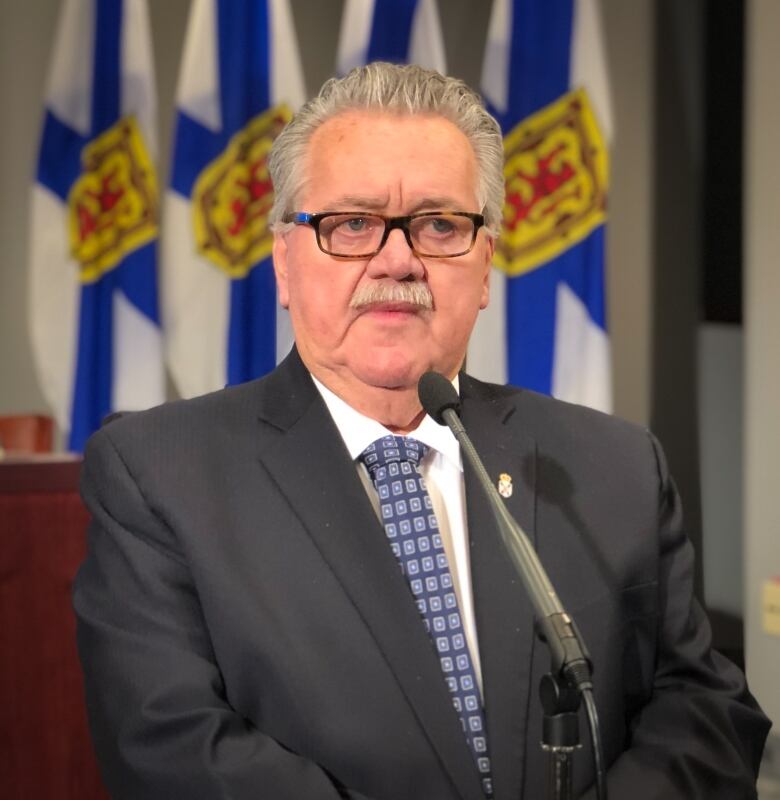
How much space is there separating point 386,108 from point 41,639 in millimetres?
1312

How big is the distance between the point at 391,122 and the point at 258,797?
778mm

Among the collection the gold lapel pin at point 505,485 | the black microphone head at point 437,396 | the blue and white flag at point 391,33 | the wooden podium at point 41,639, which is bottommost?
the wooden podium at point 41,639

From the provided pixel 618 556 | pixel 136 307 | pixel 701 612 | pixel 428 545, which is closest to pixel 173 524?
pixel 428 545

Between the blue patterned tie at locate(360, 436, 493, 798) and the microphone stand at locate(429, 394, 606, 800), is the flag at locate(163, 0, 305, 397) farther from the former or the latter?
the microphone stand at locate(429, 394, 606, 800)

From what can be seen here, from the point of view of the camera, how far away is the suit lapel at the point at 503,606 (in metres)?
1.30

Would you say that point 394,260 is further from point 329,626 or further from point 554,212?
point 554,212

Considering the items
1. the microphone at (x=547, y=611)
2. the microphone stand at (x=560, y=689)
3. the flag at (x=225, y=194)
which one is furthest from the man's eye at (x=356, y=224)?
the flag at (x=225, y=194)

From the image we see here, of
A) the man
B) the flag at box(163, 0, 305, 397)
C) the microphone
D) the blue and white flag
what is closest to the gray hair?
the man

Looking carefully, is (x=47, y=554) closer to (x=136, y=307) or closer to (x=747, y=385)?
(x=136, y=307)

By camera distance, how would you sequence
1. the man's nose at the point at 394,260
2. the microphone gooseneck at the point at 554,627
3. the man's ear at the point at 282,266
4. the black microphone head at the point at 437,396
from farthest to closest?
the man's ear at the point at 282,266 → the man's nose at the point at 394,260 → the black microphone head at the point at 437,396 → the microphone gooseneck at the point at 554,627

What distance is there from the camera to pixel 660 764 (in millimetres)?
1336

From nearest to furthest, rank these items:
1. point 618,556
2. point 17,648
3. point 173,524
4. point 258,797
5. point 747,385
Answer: point 258,797
point 173,524
point 618,556
point 17,648
point 747,385

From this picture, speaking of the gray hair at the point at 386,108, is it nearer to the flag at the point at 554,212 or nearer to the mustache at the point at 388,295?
the mustache at the point at 388,295

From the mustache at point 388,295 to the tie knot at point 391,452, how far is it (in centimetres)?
16
